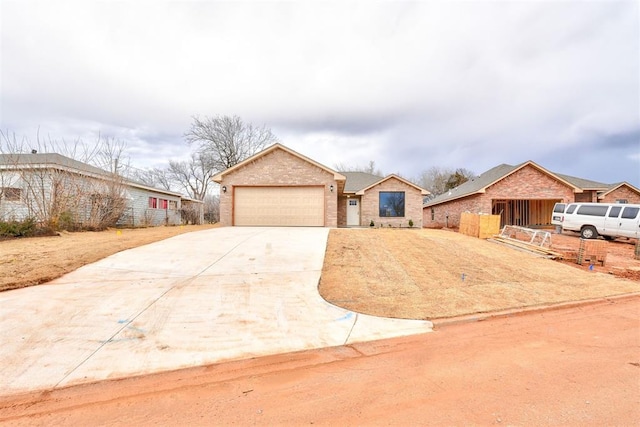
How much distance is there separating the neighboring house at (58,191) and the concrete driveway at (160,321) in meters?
9.40

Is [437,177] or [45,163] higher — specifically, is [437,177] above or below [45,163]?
above

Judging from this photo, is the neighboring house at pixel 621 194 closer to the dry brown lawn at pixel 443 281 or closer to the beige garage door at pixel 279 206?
the dry brown lawn at pixel 443 281

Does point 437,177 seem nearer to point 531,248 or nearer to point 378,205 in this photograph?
point 378,205

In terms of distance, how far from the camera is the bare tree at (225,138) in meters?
32.9

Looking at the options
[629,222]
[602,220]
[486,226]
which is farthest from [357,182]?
[629,222]

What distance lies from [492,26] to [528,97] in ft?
21.1

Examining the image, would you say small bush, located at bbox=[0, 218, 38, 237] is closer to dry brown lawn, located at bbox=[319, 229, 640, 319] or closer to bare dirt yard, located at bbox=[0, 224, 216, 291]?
bare dirt yard, located at bbox=[0, 224, 216, 291]

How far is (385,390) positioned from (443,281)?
15.9ft

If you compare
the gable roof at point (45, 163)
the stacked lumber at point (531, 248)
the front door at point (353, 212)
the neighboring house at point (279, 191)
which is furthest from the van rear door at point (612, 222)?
the gable roof at point (45, 163)

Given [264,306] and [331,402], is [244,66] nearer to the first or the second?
[264,306]

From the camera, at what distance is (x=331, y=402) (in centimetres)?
256

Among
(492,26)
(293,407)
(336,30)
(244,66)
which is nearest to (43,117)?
(244,66)

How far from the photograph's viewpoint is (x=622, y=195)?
2206cm

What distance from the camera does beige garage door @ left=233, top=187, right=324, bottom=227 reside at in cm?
1609
